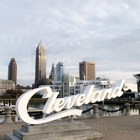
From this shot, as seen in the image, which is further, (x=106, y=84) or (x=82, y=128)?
(x=106, y=84)

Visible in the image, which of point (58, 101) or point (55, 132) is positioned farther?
point (58, 101)

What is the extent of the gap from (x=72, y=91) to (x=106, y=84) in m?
20.6

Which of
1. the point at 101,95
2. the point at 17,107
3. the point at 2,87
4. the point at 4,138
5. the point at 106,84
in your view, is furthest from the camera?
the point at 2,87

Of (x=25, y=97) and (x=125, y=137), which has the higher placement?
(x=25, y=97)

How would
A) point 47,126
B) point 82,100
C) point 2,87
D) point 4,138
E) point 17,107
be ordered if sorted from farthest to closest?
point 2,87 → point 82,100 → point 4,138 → point 47,126 → point 17,107

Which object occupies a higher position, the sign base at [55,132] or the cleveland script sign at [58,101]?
the cleveland script sign at [58,101]

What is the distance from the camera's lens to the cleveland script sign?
406 inches

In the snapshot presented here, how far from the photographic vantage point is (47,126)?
10898 mm

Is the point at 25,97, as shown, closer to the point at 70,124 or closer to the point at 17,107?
the point at 17,107

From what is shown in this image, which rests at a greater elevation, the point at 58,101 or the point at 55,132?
the point at 58,101

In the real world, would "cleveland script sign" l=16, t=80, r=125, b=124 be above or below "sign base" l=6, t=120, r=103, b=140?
above

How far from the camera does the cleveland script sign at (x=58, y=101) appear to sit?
10300 mm

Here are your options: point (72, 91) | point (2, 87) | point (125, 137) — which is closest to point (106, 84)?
point (72, 91)

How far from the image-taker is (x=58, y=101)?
38.2 feet
